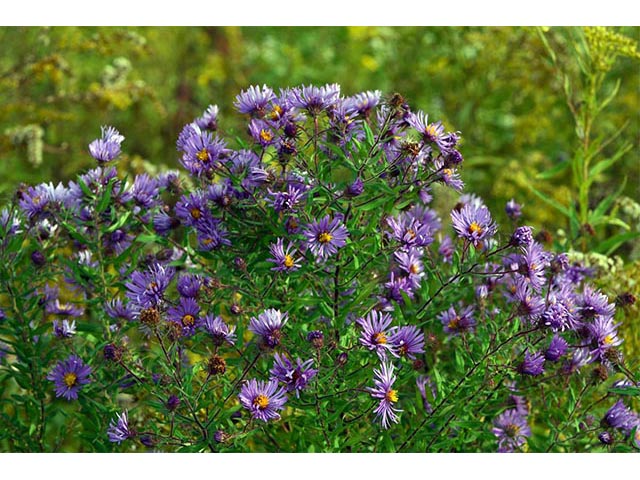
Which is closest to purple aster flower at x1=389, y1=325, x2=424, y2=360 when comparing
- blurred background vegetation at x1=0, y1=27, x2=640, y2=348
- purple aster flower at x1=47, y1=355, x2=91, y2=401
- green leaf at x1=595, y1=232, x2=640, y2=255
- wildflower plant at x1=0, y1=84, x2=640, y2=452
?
wildflower plant at x1=0, y1=84, x2=640, y2=452

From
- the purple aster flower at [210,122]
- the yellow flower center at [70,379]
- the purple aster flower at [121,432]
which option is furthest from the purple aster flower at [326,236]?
the yellow flower center at [70,379]

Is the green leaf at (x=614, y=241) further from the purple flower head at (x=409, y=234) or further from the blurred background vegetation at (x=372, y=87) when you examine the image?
the purple flower head at (x=409, y=234)

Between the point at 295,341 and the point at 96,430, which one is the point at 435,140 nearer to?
the point at 295,341

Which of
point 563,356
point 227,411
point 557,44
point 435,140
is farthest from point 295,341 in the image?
point 557,44

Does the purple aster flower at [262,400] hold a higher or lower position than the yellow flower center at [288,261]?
lower

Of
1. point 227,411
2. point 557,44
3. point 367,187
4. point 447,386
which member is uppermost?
point 557,44

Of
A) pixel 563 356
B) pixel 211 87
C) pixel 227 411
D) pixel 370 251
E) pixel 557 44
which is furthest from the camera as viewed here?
pixel 211 87

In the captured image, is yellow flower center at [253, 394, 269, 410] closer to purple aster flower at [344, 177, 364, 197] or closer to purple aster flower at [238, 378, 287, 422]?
purple aster flower at [238, 378, 287, 422]
